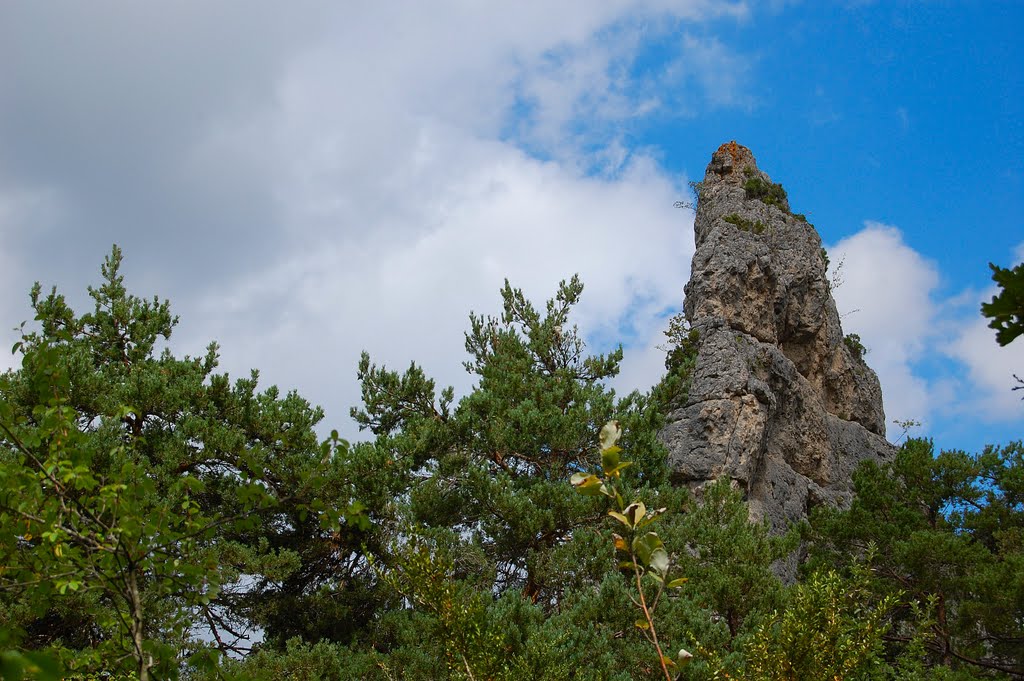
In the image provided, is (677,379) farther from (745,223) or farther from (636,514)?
(636,514)

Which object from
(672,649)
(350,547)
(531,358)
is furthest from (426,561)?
(531,358)

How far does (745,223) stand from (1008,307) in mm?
20355

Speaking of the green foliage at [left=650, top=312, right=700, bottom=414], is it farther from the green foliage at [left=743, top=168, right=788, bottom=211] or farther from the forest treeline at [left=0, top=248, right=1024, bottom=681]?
the green foliage at [left=743, top=168, right=788, bottom=211]

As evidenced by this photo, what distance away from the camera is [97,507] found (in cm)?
346

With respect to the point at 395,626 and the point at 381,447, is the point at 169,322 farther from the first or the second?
the point at 395,626

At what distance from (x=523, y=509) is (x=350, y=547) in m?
2.58

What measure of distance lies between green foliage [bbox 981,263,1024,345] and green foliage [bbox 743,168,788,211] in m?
21.7

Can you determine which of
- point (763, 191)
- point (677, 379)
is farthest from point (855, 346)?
point (677, 379)

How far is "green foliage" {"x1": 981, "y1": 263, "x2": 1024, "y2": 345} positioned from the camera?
2025 millimetres

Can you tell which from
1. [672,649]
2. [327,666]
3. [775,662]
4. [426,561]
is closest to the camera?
[426,561]

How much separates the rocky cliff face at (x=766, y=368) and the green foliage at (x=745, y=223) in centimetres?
4

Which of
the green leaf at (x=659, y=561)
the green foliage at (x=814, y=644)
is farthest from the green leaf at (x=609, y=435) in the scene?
the green foliage at (x=814, y=644)

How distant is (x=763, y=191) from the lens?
23.0 meters

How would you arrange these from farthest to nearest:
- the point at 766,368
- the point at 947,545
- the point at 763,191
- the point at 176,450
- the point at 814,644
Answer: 1. the point at 763,191
2. the point at 766,368
3. the point at 947,545
4. the point at 176,450
5. the point at 814,644
